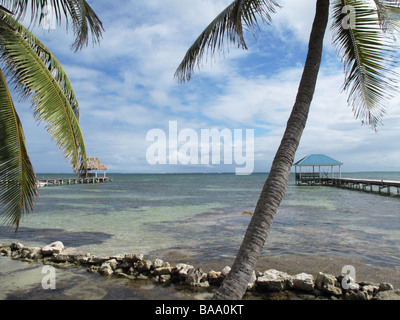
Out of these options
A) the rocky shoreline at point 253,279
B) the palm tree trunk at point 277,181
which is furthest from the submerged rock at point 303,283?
the palm tree trunk at point 277,181

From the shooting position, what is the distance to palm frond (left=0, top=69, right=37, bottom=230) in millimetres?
4559

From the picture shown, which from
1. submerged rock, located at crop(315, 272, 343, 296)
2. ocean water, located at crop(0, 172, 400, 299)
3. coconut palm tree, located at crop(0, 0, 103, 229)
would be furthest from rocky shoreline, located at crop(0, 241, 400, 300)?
coconut palm tree, located at crop(0, 0, 103, 229)

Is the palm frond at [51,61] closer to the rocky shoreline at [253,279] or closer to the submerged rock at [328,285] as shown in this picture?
the rocky shoreline at [253,279]

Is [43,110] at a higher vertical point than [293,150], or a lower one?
higher

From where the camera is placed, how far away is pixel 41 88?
4.71m

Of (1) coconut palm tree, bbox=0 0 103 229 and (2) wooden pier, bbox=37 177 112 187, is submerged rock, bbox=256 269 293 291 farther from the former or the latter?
(2) wooden pier, bbox=37 177 112 187

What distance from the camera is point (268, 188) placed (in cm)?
326

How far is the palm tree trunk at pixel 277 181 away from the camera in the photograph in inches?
120

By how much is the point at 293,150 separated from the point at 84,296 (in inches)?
185

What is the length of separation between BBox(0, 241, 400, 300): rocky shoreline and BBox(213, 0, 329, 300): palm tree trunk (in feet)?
9.14

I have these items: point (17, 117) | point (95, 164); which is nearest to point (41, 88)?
point (17, 117)

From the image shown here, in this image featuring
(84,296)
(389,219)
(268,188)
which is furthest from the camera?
(389,219)
